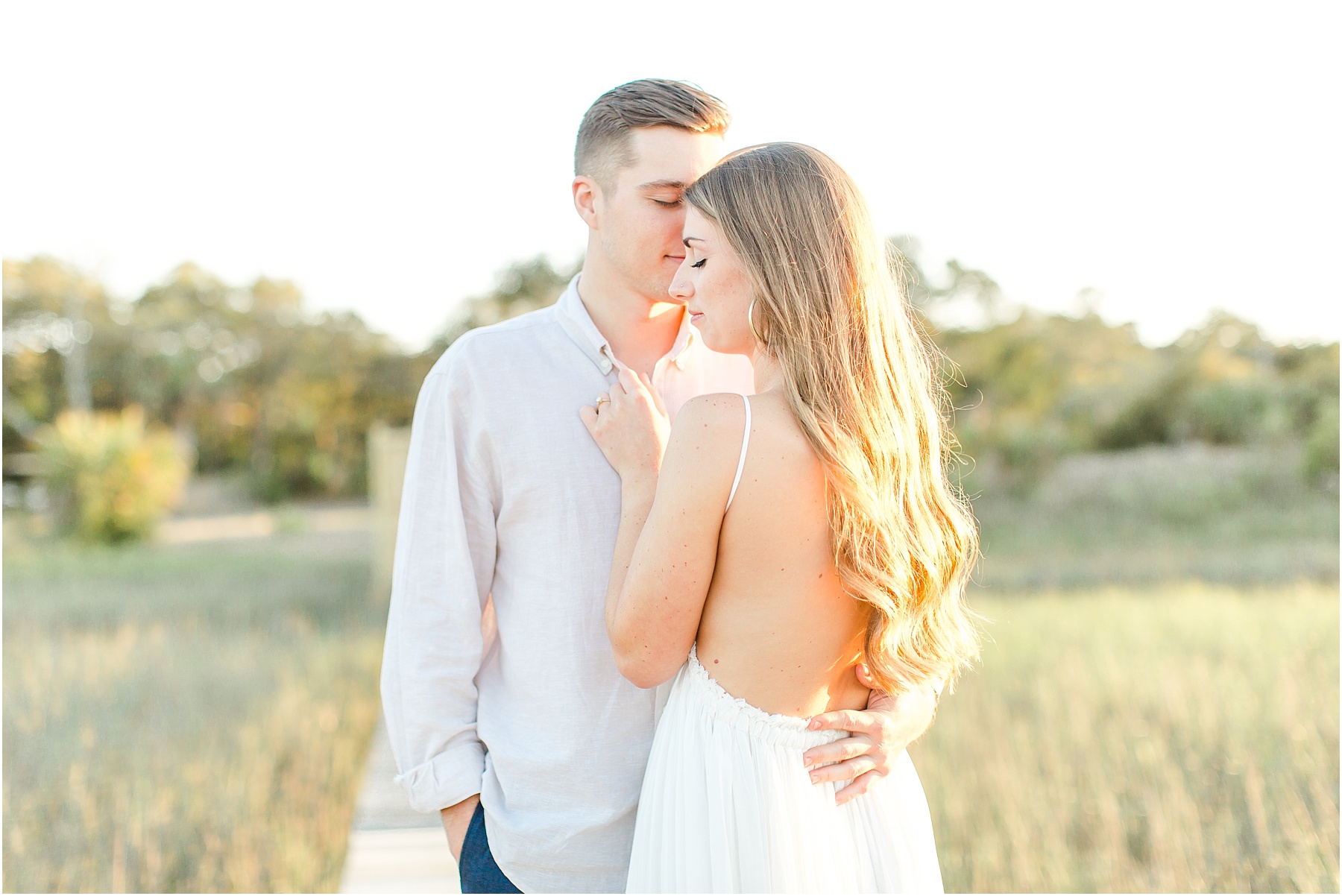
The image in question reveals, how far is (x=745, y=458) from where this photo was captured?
1.33 meters

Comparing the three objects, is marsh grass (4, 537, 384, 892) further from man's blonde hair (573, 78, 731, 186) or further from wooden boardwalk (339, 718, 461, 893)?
man's blonde hair (573, 78, 731, 186)

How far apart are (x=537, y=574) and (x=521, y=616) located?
0.09 m

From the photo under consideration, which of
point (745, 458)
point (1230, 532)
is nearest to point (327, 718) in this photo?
point (745, 458)

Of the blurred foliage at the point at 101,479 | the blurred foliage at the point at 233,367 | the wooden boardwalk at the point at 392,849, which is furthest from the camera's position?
the blurred foliage at the point at 233,367

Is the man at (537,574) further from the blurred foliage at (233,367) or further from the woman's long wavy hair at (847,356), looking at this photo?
the blurred foliage at (233,367)

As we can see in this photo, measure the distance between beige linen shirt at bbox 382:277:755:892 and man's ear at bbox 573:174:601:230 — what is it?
0.61 ft

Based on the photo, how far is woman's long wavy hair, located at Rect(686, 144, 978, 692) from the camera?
4.49 ft

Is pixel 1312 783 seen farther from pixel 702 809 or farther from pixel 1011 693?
pixel 702 809

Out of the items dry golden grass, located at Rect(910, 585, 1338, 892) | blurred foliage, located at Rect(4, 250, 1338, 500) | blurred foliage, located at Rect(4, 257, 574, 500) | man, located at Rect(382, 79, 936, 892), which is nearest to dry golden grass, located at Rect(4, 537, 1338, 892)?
dry golden grass, located at Rect(910, 585, 1338, 892)

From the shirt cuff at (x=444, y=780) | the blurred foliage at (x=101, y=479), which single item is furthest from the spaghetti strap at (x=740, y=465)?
the blurred foliage at (x=101, y=479)

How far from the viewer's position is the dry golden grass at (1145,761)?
3.77 metres

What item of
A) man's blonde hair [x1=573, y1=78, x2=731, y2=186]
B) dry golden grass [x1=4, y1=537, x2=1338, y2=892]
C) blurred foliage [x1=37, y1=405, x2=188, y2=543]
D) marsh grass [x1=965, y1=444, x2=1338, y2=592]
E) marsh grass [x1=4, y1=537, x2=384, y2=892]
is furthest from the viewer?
blurred foliage [x1=37, y1=405, x2=188, y2=543]

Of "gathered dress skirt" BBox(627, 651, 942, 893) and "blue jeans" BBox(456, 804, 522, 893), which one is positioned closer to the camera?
"gathered dress skirt" BBox(627, 651, 942, 893)

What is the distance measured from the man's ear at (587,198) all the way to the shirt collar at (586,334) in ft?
0.38
